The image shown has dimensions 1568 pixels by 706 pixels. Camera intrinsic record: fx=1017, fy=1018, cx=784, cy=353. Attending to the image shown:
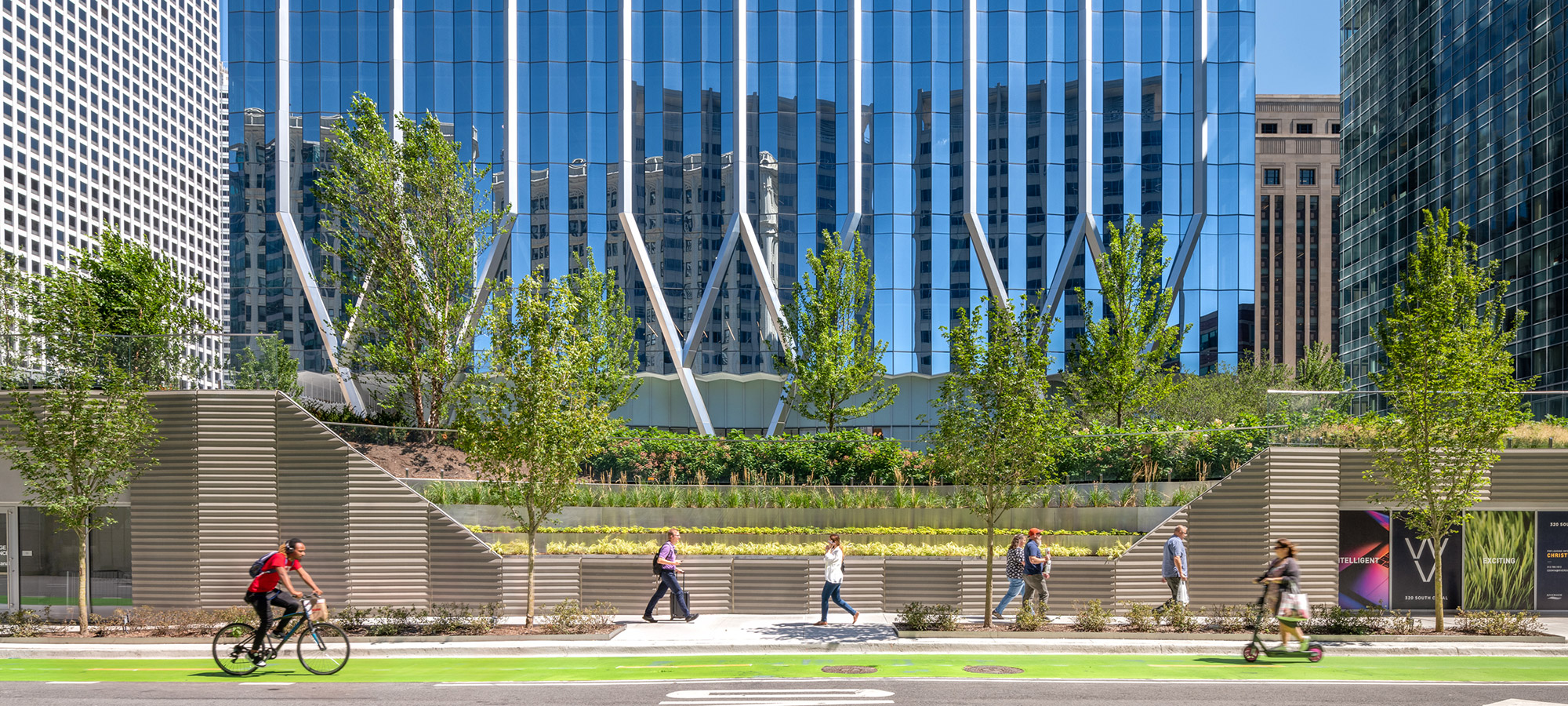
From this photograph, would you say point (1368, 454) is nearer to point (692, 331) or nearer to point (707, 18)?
point (692, 331)

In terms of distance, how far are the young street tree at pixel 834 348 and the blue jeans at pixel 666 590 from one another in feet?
50.1

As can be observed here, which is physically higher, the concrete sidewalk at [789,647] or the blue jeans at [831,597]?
the blue jeans at [831,597]

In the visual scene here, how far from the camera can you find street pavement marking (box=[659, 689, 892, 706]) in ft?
35.6

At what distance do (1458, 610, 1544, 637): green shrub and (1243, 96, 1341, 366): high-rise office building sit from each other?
99.6m

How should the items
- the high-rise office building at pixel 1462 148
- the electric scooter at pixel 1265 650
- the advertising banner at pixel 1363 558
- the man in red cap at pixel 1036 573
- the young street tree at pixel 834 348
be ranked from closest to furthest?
the electric scooter at pixel 1265 650
the man in red cap at pixel 1036 573
the advertising banner at pixel 1363 558
the young street tree at pixel 834 348
the high-rise office building at pixel 1462 148

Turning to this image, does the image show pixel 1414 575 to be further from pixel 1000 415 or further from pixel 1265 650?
pixel 1000 415

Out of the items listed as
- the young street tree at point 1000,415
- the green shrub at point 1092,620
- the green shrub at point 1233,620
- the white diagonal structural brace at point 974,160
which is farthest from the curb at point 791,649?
the white diagonal structural brace at point 974,160

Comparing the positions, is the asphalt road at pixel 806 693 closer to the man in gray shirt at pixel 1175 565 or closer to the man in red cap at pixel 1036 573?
the man in red cap at pixel 1036 573

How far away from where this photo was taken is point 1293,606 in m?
13.5

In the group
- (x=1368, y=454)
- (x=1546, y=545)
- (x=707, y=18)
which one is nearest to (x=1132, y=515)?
(x=1368, y=454)

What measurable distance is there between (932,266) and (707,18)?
1445 centimetres

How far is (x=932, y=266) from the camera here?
43375 mm

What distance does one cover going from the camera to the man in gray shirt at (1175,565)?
54.2 feet

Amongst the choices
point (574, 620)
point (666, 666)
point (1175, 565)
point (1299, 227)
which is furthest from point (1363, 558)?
point (1299, 227)
